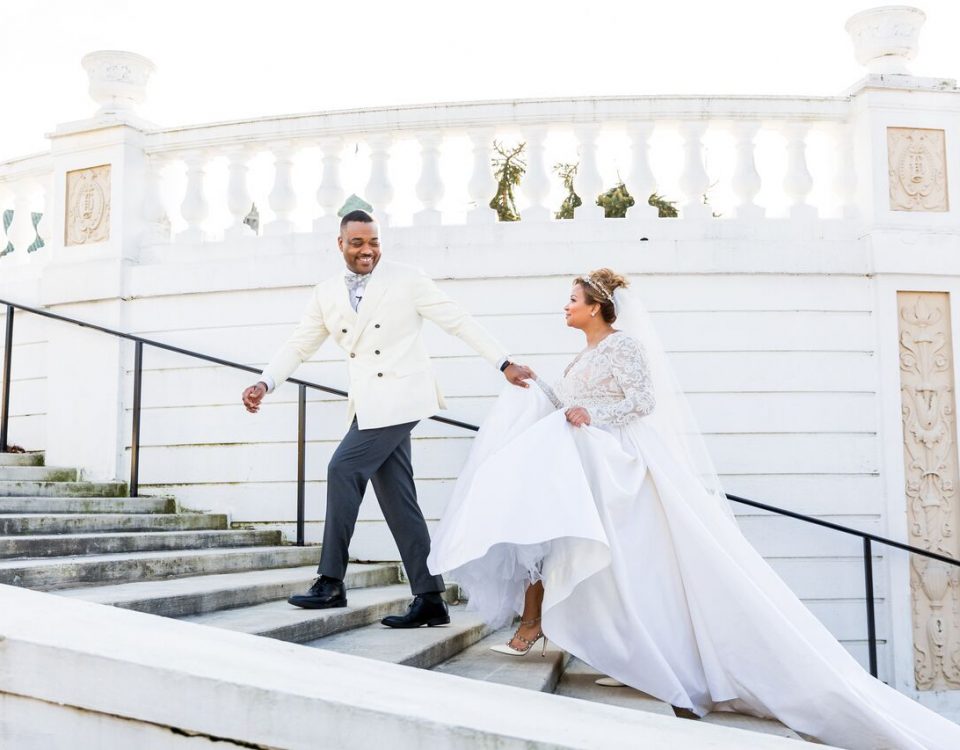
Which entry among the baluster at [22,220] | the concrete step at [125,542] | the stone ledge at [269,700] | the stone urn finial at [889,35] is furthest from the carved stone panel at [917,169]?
the baluster at [22,220]

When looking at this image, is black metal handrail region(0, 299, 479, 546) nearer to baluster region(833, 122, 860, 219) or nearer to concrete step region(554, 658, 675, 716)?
concrete step region(554, 658, 675, 716)

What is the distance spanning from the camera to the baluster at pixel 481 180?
20.2 feet

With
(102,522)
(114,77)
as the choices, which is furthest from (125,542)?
(114,77)

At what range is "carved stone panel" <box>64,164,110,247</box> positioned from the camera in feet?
21.7

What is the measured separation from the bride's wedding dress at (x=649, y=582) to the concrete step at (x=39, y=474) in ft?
11.2

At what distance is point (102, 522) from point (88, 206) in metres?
2.54

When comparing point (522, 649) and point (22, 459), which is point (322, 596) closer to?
point (522, 649)

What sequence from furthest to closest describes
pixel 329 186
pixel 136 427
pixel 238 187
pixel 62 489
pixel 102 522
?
pixel 238 187 < pixel 329 186 < pixel 136 427 < pixel 62 489 < pixel 102 522

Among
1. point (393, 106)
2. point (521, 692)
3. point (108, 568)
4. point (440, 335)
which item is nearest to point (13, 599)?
point (521, 692)

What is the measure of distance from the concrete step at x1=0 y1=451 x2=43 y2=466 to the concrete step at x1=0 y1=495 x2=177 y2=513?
972 mm

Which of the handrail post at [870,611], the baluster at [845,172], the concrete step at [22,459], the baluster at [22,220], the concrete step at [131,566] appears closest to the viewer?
the concrete step at [131,566]

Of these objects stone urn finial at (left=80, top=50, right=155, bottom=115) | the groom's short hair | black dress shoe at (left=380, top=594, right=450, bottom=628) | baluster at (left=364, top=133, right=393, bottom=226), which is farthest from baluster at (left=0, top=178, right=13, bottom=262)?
black dress shoe at (left=380, top=594, right=450, bottom=628)

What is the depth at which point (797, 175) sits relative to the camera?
6191 millimetres

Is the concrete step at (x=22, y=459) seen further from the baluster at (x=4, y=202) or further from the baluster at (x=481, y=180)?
the baluster at (x=481, y=180)
